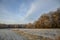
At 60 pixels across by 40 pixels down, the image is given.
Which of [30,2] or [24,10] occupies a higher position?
[30,2]

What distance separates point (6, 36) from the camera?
2613 millimetres

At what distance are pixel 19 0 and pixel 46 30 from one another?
0.94 m

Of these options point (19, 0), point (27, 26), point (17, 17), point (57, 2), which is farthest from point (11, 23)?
point (57, 2)

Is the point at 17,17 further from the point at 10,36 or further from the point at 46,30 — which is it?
the point at 46,30

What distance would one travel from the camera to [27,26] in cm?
275

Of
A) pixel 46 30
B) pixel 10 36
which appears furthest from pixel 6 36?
pixel 46 30

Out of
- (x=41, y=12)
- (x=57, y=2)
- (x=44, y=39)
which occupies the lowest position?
(x=44, y=39)

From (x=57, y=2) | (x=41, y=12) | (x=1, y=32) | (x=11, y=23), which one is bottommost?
(x=1, y=32)

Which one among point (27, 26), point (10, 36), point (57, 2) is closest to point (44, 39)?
point (27, 26)

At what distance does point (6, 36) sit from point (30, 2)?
960mm

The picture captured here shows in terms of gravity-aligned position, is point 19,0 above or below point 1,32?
above

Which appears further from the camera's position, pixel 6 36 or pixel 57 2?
pixel 57 2

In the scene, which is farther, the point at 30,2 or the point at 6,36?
the point at 30,2

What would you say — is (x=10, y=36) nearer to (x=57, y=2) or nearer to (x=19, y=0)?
(x=19, y=0)
